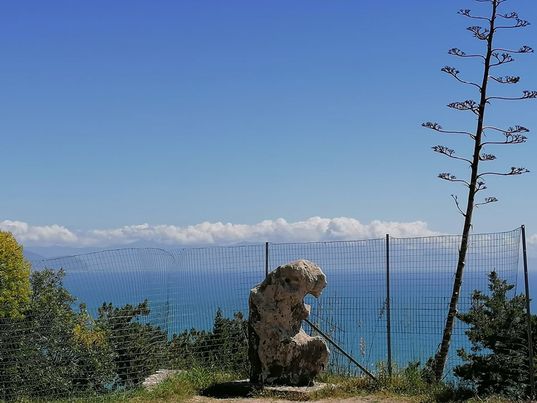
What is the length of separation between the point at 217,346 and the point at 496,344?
467 cm

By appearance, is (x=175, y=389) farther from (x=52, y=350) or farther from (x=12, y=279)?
(x=12, y=279)

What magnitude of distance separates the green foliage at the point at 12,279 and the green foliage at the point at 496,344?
257 inches

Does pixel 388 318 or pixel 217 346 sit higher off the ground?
pixel 388 318

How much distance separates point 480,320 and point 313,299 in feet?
8.83

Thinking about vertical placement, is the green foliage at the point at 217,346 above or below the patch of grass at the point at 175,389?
above

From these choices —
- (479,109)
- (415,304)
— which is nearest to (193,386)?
(415,304)

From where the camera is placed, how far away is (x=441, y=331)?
11273 mm

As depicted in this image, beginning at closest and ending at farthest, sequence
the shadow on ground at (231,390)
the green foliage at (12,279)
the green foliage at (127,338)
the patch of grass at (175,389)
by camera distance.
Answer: the green foliage at (12,279)
the patch of grass at (175,389)
the shadow on ground at (231,390)
the green foliage at (127,338)

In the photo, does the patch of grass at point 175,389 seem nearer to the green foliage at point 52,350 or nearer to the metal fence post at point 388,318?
the green foliage at point 52,350

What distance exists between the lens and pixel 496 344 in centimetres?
1087

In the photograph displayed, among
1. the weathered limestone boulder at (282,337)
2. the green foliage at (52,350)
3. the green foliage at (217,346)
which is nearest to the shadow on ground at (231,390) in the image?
the weathered limestone boulder at (282,337)

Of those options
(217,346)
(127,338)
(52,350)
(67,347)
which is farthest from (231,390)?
(52,350)

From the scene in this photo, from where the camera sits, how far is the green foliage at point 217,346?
41.4ft

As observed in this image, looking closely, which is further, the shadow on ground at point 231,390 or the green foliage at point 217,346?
the green foliage at point 217,346
